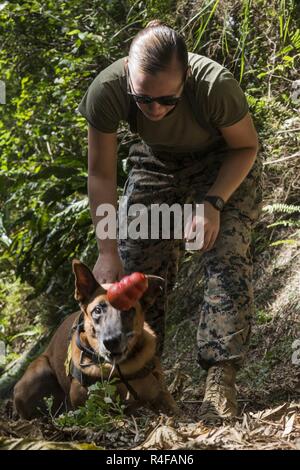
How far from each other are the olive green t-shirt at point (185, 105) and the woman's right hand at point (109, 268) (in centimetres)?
74

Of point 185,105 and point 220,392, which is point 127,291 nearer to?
point 220,392

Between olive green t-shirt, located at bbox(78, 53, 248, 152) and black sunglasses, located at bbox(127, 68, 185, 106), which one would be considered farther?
olive green t-shirt, located at bbox(78, 53, 248, 152)

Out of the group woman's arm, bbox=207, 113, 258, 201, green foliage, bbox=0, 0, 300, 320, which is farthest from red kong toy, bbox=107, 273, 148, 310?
green foliage, bbox=0, 0, 300, 320

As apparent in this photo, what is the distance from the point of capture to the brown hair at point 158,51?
3912 millimetres

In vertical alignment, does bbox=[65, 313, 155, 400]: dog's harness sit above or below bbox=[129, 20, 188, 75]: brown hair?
below

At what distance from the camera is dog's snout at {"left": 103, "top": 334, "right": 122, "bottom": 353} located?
14.1 feet

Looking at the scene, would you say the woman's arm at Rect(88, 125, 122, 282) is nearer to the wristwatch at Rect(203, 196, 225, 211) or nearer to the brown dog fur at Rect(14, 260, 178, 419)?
the brown dog fur at Rect(14, 260, 178, 419)

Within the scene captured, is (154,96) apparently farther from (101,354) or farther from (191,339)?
(191,339)

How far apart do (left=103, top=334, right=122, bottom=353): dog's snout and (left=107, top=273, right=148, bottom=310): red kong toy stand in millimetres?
174

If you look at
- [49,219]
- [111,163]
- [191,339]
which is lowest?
[191,339]

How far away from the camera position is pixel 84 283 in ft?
14.9

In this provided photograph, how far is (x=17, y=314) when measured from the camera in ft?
31.8

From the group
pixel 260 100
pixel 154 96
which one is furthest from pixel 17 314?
pixel 154 96

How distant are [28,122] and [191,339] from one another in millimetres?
4080
